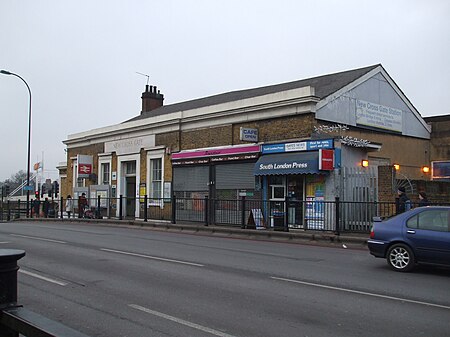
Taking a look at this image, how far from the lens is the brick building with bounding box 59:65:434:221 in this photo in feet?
66.4

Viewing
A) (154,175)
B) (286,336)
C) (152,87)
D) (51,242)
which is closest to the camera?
(286,336)

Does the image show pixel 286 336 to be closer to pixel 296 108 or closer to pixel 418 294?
pixel 418 294

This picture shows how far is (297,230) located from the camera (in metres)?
19.7

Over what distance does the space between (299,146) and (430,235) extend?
10.8m

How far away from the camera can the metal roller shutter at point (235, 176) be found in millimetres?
23141

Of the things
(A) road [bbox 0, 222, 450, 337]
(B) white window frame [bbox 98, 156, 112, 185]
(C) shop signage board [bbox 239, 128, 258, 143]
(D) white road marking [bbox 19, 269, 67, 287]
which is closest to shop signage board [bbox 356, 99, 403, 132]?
(C) shop signage board [bbox 239, 128, 258, 143]

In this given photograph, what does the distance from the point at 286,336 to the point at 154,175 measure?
24.2 metres

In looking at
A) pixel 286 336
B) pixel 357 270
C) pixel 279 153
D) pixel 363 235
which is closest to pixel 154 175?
pixel 279 153

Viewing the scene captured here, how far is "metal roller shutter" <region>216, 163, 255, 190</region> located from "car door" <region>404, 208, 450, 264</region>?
40.9ft

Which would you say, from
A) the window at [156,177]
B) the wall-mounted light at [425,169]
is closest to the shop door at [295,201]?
the wall-mounted light at [425,169]

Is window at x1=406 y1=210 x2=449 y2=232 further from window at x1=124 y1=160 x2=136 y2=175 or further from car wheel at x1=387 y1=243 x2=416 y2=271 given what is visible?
window at x1=124 y1=160 x2=136 y2=175

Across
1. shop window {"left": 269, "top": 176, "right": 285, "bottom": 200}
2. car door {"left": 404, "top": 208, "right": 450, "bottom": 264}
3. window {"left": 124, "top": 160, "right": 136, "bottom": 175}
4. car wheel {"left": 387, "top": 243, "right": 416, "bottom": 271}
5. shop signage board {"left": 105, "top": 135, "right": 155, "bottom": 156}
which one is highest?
shop signage board {"left": 105, "top": 135, "right": 155, "bottom": 156}

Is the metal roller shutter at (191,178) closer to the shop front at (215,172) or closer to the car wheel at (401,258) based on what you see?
the shop front at (215,172)

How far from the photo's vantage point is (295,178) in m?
21.4
